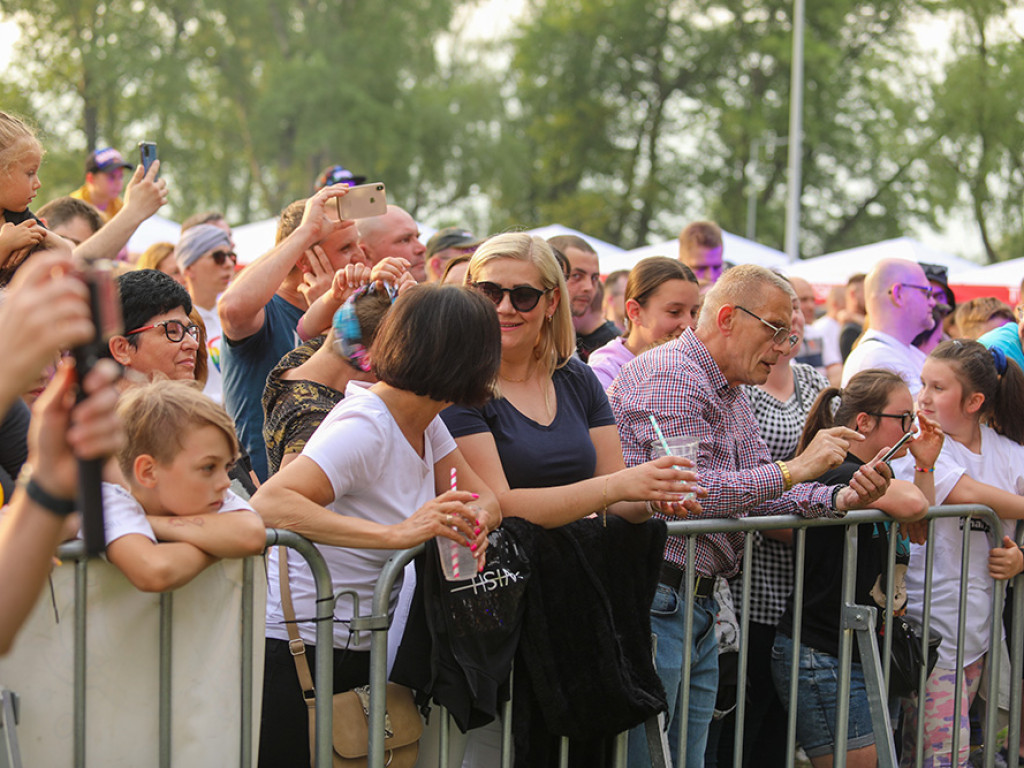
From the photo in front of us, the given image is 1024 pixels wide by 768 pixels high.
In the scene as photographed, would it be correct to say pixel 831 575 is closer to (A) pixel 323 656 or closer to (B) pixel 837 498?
(B) pixel 837 498

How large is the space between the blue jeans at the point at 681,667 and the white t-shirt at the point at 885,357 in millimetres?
1862

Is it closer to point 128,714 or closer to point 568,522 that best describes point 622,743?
point 568,522

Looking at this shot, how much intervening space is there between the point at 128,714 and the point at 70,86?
25408 millimetres

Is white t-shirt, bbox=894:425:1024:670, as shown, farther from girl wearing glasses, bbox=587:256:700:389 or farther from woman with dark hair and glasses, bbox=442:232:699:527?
woman with dark hair and glasses, bbox=442:232:699:527

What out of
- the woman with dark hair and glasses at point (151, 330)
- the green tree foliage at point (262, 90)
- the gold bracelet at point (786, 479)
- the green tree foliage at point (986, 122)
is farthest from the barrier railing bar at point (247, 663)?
the green tree foliage at point (986, 122)

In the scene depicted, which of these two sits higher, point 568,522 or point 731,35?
point 731,35

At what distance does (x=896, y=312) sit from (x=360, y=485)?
3.40 metres

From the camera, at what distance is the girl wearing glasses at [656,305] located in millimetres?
4660

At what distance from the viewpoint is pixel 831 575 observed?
385 cm

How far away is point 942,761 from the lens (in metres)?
4.11

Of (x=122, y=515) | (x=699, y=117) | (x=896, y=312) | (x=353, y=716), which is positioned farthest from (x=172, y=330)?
(x=699, y=117)

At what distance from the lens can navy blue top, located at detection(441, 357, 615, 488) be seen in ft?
9.95

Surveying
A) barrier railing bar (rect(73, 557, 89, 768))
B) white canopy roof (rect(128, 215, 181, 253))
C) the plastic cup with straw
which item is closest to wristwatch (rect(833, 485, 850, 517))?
the plastic cup with straw

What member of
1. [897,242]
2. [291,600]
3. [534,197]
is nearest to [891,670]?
[291,600]
